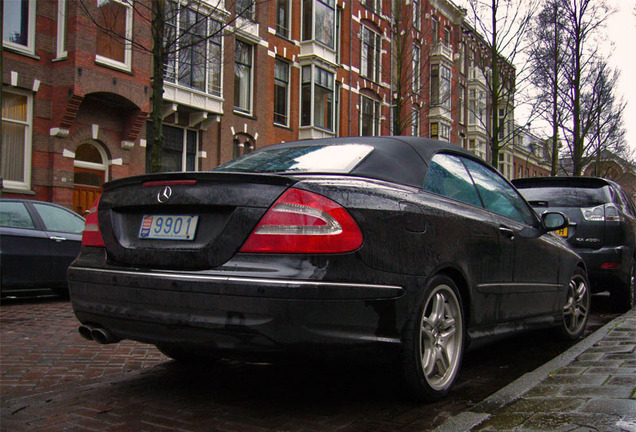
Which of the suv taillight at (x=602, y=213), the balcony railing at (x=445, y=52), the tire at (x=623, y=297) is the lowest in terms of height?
the tire at (x=623, y=297)

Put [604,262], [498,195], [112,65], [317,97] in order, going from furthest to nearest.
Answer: [317,97]
[112,65]
[604,262]
[498,195]

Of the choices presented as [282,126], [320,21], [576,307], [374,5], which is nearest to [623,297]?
[576,307]

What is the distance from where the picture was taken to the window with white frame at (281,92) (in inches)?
963

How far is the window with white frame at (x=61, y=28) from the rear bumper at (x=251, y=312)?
1465cm

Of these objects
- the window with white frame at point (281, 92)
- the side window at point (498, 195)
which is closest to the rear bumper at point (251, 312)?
the side window at point (498, 195)

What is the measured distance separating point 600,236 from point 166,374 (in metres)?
5.35

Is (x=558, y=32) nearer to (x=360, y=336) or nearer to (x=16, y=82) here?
(x=16, y=82)

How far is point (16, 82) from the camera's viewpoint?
15203 millimetres

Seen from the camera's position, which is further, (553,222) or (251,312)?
(553,222)

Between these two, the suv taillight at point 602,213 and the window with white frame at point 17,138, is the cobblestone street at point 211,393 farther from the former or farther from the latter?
the window with white frame at point 17,138

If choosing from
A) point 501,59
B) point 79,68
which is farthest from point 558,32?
point 79,68

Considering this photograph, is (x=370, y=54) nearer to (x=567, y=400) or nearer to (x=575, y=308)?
(x=575, y=308)

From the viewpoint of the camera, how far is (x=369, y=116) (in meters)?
30.1

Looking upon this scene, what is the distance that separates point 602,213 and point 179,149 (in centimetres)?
1523
